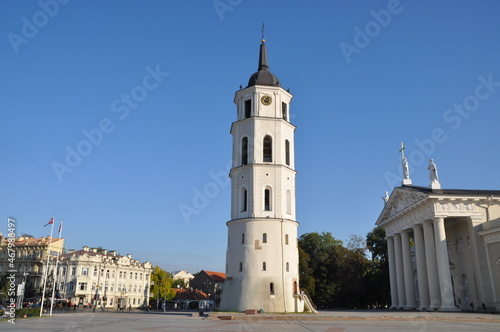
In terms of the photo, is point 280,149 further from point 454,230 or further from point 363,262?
point 363,262

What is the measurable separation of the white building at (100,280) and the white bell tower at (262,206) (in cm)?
4220

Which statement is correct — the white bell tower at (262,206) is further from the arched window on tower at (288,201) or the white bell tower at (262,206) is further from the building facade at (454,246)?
the building facade at (454,246)

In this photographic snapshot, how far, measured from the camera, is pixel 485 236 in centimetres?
3856

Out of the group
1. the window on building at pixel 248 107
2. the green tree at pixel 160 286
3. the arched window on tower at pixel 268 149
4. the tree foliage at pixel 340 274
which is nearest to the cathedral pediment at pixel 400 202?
the tree foliage at pixel 340 274

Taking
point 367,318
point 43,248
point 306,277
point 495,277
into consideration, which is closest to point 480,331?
point 367,318

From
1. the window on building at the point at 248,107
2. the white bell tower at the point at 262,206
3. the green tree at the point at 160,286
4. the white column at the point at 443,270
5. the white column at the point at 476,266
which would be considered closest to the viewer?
the white column at the point at 443,270

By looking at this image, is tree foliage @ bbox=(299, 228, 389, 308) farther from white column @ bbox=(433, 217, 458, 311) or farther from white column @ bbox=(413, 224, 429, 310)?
white column @ bbox=(433, 217, 458, 311)

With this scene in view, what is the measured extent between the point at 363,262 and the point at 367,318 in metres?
37.4

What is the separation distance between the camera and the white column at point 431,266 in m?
39.6

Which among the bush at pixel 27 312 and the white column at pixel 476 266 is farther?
the white column at pixel 476 266

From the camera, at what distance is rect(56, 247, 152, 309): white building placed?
74.4 meters

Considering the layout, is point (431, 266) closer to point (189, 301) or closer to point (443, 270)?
point (443, 270)

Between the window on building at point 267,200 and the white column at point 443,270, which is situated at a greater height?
the window on building at point 267,200

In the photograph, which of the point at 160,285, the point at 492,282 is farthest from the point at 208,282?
→ the point at 492,282
